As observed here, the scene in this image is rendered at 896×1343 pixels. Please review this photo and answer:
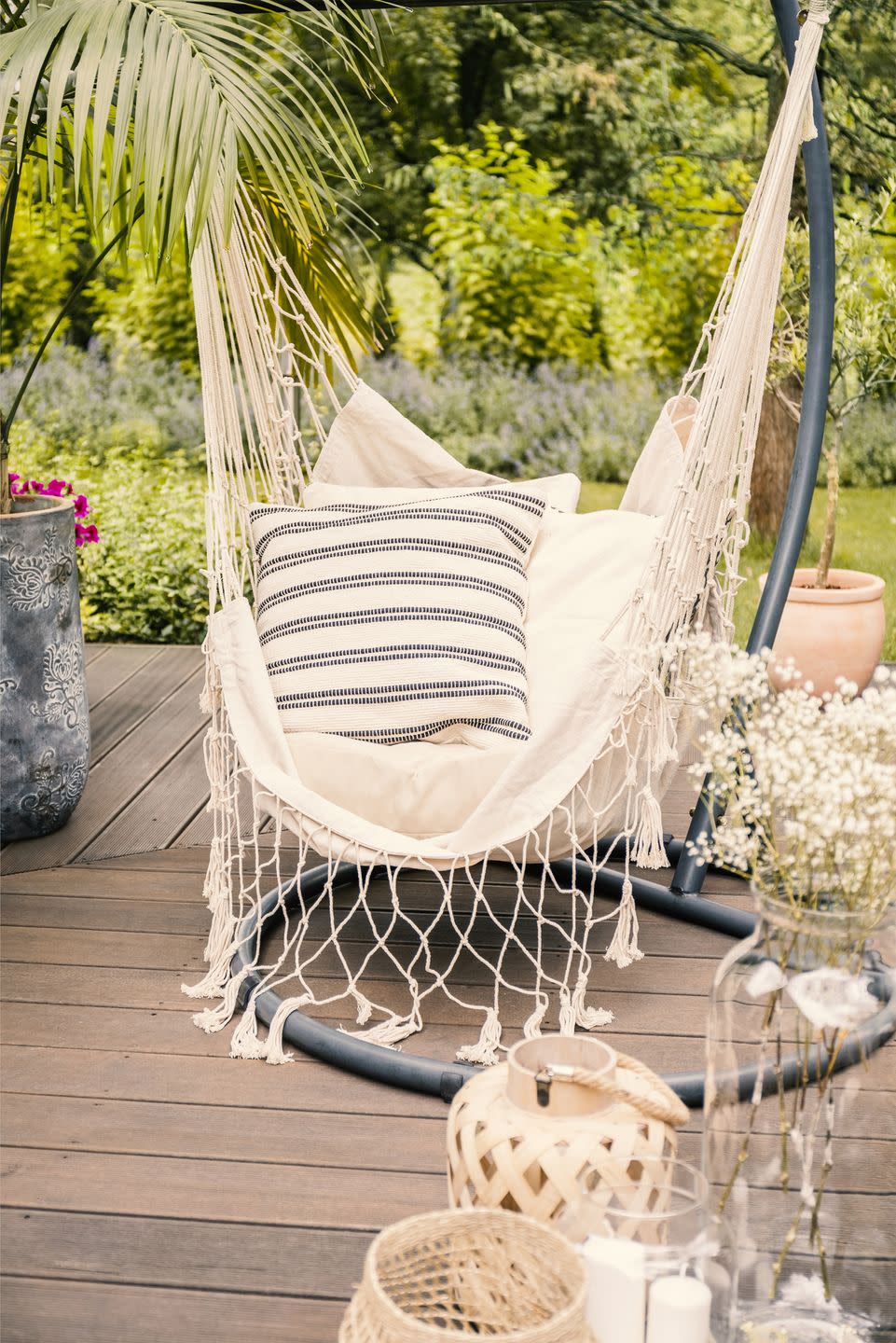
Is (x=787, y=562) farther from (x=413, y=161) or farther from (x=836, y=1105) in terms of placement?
(x=413, y=161)

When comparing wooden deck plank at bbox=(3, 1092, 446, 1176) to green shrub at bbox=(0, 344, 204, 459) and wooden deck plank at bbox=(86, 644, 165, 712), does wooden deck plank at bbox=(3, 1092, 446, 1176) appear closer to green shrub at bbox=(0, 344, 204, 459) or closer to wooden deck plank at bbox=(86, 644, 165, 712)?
wooden deck plank at bbox=(86, 644, 165, 712)

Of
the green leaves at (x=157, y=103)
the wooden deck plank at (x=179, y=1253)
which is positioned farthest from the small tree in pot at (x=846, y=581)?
the wooden deck plank at (x=179, y=1253)

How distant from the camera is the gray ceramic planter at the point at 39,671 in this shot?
234 centimetres

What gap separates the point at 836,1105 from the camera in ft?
3.73

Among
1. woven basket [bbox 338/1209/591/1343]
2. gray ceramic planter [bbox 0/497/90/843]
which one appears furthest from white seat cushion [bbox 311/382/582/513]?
woven basket [bbox 338/1209/591/1343]

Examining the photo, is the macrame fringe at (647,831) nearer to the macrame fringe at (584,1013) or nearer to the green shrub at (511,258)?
the macrame fringe at (584,1013)

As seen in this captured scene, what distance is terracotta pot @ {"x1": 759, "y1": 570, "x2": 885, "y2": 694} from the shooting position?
123 inches

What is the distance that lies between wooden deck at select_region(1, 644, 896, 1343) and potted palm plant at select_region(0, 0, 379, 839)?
0.85 feet

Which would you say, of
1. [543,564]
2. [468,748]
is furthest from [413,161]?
[468,748]

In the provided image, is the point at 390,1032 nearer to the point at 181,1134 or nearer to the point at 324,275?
the point at 181,1134

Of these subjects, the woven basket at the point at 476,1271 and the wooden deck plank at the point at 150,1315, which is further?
the wooden deck plank at the point at 150,1315

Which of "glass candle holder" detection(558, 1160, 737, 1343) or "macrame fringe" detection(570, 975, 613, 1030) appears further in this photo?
"macrame fringe" detection(570, 975, 613, 1030)

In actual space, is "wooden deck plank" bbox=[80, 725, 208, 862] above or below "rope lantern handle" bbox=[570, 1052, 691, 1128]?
below

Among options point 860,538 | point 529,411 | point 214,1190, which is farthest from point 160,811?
point 860,538
